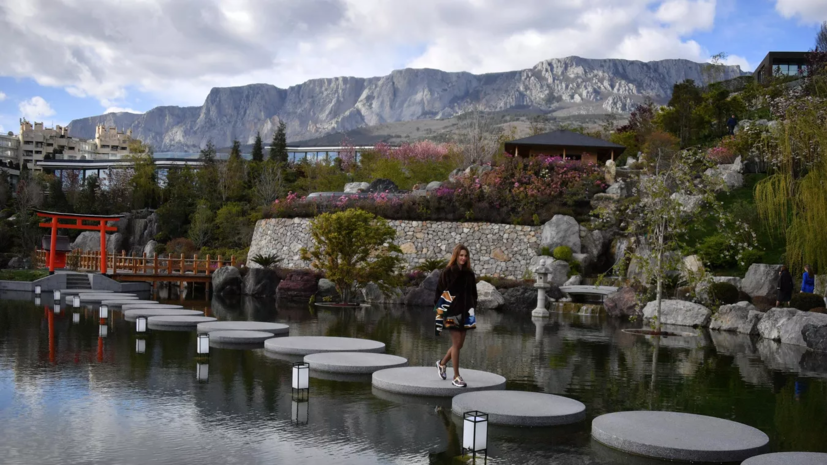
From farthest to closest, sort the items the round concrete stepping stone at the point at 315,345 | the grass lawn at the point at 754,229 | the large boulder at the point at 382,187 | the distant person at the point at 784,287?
the large boulder at the point at 382,187
the grass lawn at the point at 754,229
the distant person at the point at 784,287
the round concrete stepping stone at the point at 315,345

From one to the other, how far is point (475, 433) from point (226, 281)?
874 inches

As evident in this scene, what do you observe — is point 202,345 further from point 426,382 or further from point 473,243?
point 473,243

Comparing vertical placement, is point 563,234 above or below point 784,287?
above

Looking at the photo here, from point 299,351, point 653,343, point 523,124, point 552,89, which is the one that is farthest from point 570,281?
point 552,89

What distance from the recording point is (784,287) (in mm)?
16906

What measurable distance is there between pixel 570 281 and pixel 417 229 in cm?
714

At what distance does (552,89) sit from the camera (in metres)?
145

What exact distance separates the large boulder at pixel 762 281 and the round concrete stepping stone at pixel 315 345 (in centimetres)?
1277

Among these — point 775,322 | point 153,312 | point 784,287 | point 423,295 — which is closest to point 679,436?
point 775,322

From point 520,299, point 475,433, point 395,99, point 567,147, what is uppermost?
point 395,99

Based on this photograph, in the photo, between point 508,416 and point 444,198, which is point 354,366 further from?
point 444,198

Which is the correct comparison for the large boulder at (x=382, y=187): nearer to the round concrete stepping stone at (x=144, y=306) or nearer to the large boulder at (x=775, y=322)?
the round concrete stepping stone at (x=144, y=306)

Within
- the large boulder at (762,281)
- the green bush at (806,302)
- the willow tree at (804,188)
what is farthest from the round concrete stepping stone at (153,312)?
the willow tree at (804,188)

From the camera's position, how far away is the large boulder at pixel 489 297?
22500mm
